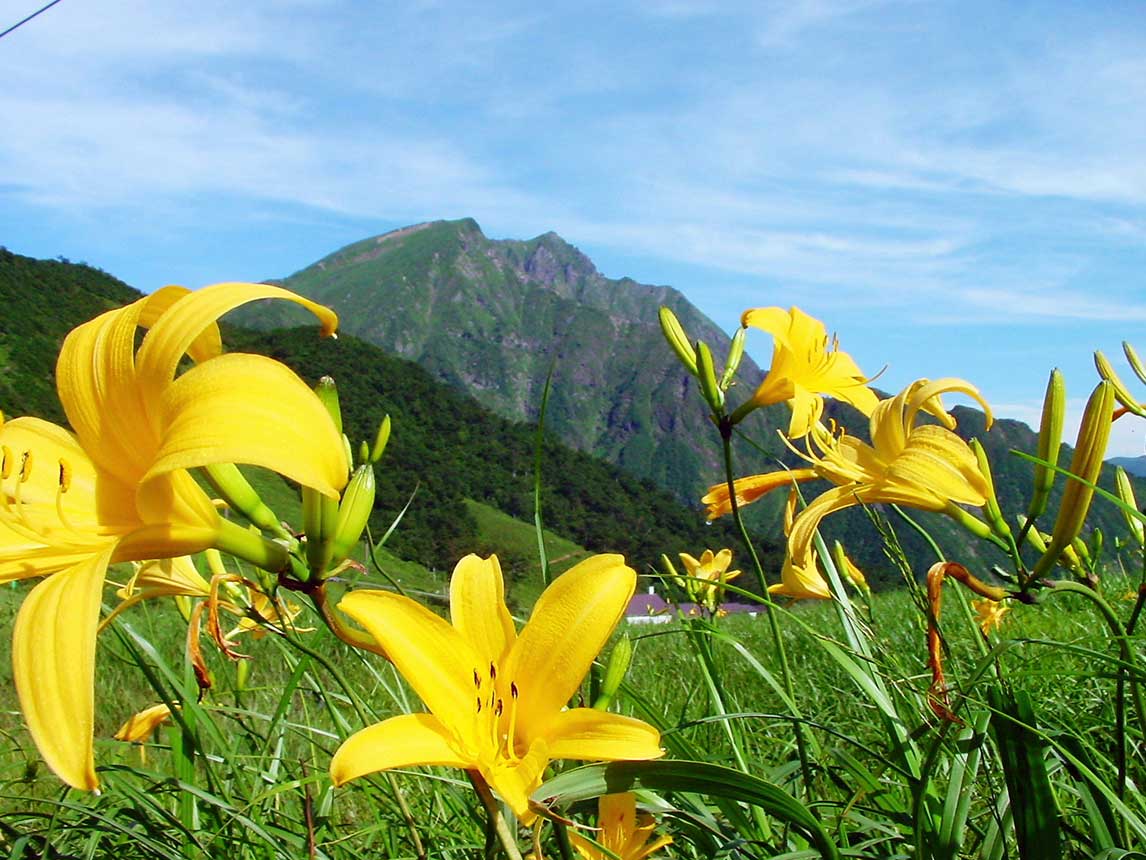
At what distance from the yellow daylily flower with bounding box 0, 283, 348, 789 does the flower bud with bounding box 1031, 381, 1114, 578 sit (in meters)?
0.92

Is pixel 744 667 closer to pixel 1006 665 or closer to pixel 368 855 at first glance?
pixel 1006 665

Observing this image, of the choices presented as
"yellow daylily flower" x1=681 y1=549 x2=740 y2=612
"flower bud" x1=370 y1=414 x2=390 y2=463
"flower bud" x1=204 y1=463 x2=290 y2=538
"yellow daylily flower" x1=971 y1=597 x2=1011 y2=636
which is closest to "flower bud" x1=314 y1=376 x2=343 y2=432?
"flower bud" x1=204 y1=463 x2=290 y2=538

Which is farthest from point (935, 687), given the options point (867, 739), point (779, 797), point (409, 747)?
point (867, 739)

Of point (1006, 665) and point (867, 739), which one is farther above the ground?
point (1006, 665)

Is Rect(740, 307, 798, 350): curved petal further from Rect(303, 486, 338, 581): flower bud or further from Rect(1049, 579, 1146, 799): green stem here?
Rect(303, 486, 338, 581): flower bud

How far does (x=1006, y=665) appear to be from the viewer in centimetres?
167

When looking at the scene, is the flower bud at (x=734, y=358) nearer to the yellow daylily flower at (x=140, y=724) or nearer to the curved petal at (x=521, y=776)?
the curved petal at (x=521, y=776)

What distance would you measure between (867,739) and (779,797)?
1708 millimetres

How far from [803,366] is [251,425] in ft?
4.45

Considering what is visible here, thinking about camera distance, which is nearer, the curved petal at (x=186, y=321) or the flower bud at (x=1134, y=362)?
the curved petal at (x=186, y=321)

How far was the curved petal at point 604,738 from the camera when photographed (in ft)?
2.35

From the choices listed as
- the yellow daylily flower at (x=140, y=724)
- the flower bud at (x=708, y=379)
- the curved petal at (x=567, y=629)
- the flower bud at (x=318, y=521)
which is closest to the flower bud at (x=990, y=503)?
the flower bud at (x=708, y=379)

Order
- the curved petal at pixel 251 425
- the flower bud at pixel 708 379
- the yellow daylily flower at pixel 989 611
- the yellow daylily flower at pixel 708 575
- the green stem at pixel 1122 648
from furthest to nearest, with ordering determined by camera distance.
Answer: the yellow daylily flower at pixel 989 611, the yellow daylily flower at pixel 708 575, the flower bud at pixel 708 379, the green stem at pixel 1122 648, the curved petal at pixel 251 425

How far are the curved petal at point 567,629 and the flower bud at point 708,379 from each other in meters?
0.86
